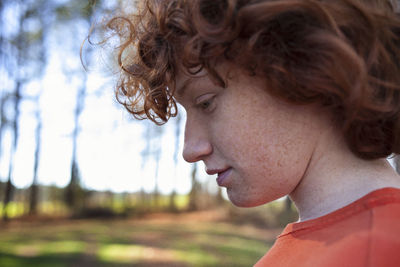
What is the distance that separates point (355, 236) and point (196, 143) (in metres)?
0.54

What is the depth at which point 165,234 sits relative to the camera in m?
15.7

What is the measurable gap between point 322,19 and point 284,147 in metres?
0.37

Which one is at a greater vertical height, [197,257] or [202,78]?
[202,78]

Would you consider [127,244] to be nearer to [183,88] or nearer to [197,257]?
[197,257]

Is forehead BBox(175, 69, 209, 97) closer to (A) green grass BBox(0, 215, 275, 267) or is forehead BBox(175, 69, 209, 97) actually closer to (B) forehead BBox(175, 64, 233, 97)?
(B) forehead BBox(175, 64, 233, 97)

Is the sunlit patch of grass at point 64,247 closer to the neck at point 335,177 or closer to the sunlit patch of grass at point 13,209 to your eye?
the sunlit patch of grass at point 13,209

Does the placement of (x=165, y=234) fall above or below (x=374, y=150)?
below

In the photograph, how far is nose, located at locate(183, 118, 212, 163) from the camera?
4.04ft

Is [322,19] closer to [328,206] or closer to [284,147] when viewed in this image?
[284,147]

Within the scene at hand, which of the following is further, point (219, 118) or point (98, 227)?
point (98, 227)

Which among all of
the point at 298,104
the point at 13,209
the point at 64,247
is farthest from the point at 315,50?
the point at 13,209

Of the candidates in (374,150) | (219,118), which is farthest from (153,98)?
(374,150)

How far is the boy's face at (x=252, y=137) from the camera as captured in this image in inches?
44.6

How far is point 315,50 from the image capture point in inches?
41.4
